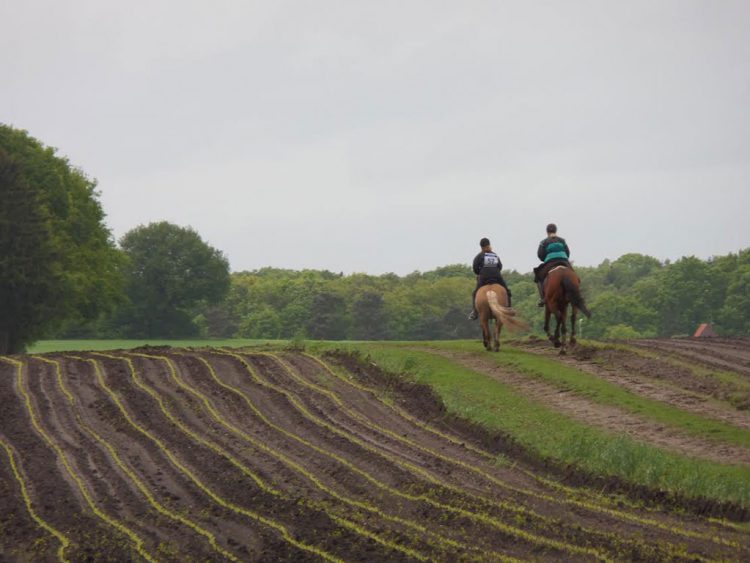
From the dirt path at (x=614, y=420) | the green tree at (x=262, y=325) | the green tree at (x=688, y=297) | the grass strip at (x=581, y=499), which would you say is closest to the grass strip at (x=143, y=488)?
the grass strip at (x=581, y=499)

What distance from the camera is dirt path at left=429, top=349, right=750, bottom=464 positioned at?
15.7m

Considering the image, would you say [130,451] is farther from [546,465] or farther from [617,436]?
[617,436]

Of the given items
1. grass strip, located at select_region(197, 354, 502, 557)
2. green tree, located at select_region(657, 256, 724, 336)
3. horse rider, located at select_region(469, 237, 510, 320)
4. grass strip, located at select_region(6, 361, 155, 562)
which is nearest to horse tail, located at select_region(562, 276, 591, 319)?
horse rider, located at select_region(469, 237, 510, 320)

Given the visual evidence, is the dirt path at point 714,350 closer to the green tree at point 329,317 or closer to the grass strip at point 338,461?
the grass strip at point 338,461

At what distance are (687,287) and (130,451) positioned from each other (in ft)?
302

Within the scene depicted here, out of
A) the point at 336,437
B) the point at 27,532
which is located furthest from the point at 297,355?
the point at 27,532

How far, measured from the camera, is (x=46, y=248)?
4862 cm

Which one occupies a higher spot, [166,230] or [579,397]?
[166,230]

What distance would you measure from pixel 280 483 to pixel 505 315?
9786 mm

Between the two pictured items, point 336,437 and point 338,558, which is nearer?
point 338,558

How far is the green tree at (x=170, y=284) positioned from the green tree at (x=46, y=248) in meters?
27.0

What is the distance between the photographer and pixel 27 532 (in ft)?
45.6

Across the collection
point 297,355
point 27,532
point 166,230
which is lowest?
point 27,532

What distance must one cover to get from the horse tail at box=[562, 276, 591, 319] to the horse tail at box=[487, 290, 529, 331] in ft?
3.93
